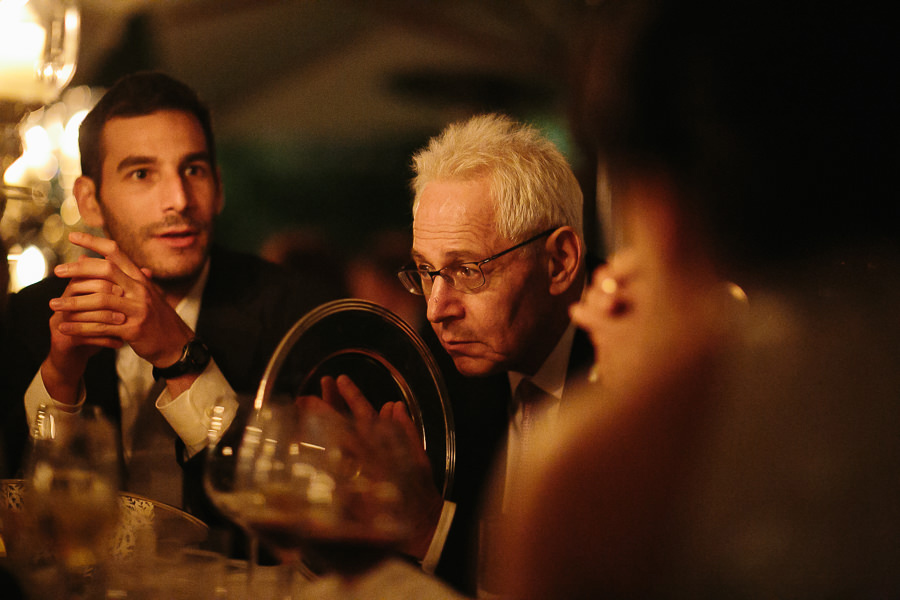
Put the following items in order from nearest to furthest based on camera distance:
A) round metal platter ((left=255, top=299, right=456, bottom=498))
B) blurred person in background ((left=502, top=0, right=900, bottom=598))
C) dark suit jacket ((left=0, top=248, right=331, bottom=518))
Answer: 1. blurred person in background ((left=502, top=0, right=900, bottom=598))
2. round metal platter ((left=255, top=299, right=456, bottom=498))
3. dark suit jacket ((left=0, top=248, right=331, bottom=518))

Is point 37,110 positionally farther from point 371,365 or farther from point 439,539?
point 439,539

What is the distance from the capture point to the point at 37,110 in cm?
175

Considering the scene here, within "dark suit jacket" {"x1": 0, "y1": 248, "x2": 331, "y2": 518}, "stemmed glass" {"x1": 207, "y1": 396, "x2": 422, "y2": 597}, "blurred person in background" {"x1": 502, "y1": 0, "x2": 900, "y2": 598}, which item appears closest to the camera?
"blurred person in background" {"x1": 502, "y1": 0, "x2": 900, "y2": 598}

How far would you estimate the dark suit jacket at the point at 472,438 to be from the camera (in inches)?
58.2

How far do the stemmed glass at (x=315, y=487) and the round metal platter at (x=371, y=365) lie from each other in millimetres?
313

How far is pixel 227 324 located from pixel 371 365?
35 centimetres

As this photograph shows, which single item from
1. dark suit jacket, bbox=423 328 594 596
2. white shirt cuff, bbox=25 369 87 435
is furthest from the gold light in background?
dark suit jacket, bbox=423 328 594 596

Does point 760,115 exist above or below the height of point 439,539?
above

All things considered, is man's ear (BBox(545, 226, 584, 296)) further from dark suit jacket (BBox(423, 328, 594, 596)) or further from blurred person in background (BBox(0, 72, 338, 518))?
blurred person in background (BBox(0, 72, 338, 518))

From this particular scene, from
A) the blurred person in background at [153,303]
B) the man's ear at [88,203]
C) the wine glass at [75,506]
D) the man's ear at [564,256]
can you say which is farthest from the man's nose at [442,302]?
the man's ear at [88,203]

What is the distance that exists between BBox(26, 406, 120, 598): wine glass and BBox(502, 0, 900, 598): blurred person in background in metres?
0.71

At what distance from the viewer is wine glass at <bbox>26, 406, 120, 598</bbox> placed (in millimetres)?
1174

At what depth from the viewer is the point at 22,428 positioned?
5.44 ft

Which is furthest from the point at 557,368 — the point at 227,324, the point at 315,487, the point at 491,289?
the point at 227,324
